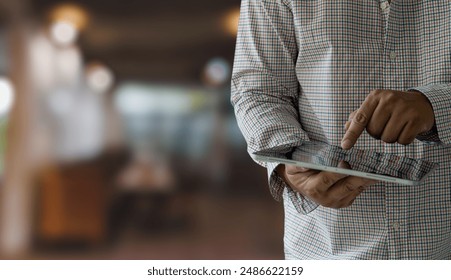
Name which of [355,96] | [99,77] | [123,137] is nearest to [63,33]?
[99,77]

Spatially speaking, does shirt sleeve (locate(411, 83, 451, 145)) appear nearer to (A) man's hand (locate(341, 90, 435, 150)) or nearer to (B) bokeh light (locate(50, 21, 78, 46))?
(A) man's hand (locate(341, 90, 435, 150))

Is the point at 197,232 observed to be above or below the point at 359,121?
below

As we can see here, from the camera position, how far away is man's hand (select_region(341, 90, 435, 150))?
21.4 inches

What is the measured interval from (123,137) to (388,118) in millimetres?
1613

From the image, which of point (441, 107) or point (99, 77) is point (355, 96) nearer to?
point (441, 107)

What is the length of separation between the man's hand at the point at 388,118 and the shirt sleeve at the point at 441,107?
0.9 inches

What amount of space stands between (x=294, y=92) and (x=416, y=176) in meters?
0.26

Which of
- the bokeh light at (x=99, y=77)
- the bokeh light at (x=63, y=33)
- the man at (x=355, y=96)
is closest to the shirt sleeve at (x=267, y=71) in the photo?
the man at (x=355, y=96)

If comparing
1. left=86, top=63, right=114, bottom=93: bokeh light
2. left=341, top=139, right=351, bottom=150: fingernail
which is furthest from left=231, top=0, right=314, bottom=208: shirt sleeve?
left=86, top=63, right=114, bottom=93: bokeh light

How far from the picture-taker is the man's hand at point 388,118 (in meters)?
0.54

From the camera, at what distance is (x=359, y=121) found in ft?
1.79

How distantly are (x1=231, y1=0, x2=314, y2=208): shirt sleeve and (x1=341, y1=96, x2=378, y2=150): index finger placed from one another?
13cm
